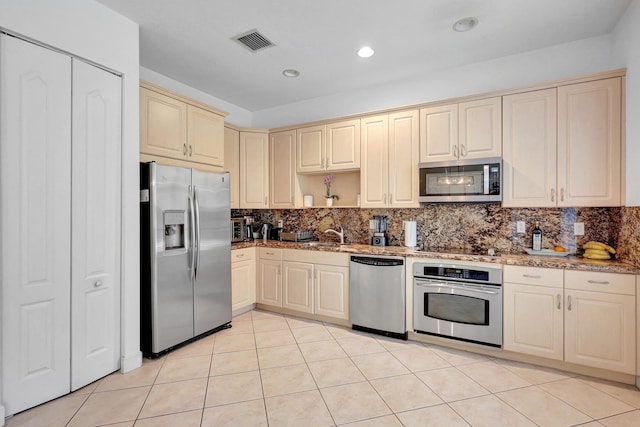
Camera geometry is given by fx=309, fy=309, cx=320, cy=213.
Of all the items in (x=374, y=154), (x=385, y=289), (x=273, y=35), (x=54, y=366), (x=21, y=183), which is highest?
(x=273, y=35)

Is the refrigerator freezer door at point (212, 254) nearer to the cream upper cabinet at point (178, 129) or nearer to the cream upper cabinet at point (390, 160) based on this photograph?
the cream upper cabinet at point (178, 129)

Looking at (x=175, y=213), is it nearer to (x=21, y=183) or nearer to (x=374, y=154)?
(x=21, y=183)

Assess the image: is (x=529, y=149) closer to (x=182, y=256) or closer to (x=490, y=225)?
(x=490, y=225)

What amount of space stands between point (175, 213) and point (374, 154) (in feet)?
7.27

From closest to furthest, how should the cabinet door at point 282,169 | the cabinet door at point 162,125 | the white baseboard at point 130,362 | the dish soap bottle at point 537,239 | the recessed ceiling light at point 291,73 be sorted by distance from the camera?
the white baseboard at point 130,362
the cabinet door at point 162,125
the dish soap bottle at point 537,239
the recessed ceiling light at point 291,73
the cabinet door at point 282,169

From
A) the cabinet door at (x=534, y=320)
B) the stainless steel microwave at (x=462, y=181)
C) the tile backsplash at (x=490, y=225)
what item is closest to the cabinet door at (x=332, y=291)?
Result: the tile backsplash at (x=490, y=225)

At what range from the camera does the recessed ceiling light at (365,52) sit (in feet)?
9.80

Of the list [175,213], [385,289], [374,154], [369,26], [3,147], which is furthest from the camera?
[374,154]

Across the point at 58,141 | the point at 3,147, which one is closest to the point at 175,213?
the point at 58,141

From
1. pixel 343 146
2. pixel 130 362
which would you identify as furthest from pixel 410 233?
pixel 130 362

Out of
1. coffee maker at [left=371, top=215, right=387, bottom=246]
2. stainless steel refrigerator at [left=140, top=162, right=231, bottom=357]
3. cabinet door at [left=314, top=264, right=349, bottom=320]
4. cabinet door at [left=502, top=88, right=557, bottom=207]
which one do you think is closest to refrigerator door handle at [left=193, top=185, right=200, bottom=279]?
stainless steel refrigerator at [left=140, top=162, right=231, bottom=357]

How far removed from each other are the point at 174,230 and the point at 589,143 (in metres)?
3.75

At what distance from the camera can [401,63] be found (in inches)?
130

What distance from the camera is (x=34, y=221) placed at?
1.99 metres
